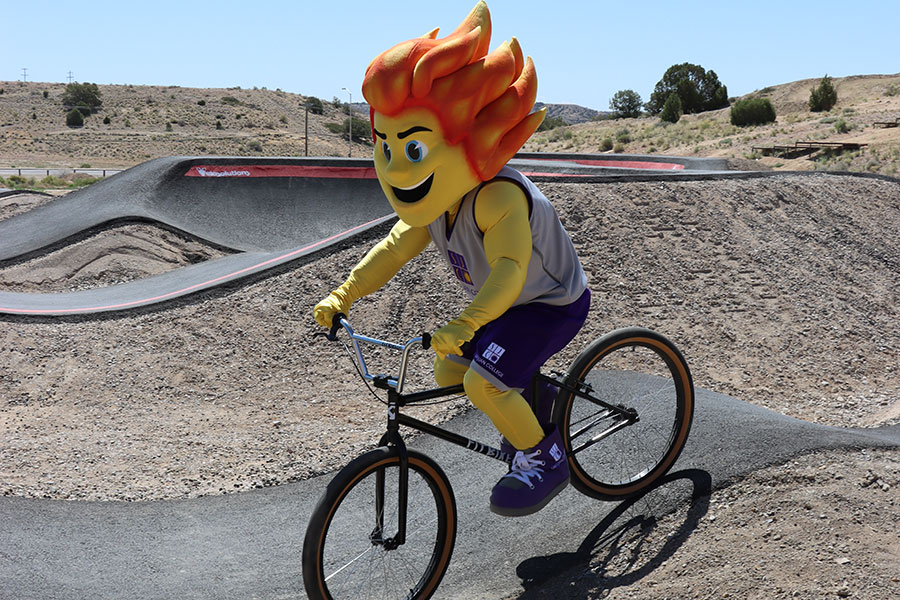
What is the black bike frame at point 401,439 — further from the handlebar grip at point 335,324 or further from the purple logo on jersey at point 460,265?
the purple logo on jersey at point 460,265

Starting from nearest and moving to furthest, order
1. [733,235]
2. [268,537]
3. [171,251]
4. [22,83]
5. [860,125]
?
[268,537], [733,235], [171,251], [860,125], [22,83]

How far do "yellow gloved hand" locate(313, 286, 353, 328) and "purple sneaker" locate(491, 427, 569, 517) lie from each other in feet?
3.95

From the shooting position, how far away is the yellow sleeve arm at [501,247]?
3.44 m

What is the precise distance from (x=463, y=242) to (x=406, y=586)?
1.81 metres

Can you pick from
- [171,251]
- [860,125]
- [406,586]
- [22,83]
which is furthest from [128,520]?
[22,83]

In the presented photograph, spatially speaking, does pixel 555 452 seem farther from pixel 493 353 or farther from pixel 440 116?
pixel 440 116

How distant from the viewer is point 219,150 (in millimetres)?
67250

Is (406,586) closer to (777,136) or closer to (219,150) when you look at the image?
(777,136)

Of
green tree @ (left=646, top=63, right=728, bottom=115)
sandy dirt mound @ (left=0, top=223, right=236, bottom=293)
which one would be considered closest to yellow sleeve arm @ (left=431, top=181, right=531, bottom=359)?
sandy dirt mound @ (left=0, top=223, right=236, bottom=293)

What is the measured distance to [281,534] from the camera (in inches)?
189

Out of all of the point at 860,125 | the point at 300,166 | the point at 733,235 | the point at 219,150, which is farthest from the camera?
the point at 219,150

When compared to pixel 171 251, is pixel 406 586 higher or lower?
lower

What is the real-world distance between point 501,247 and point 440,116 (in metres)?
0.70

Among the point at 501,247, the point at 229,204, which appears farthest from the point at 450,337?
the point at 229,204
